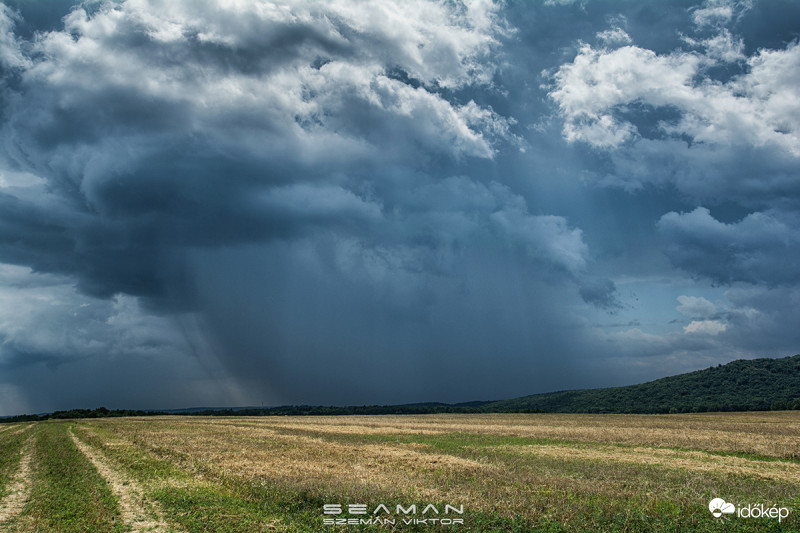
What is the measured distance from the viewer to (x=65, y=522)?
14234 millimetres

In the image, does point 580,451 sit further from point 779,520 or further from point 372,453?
point 779,520

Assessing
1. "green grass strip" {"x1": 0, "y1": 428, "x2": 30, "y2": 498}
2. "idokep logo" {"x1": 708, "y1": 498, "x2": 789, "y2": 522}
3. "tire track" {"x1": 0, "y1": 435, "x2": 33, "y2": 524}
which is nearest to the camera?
"idokep logo" {"x1": 708, "y1": 498, "x2": 789, "y2": 522}

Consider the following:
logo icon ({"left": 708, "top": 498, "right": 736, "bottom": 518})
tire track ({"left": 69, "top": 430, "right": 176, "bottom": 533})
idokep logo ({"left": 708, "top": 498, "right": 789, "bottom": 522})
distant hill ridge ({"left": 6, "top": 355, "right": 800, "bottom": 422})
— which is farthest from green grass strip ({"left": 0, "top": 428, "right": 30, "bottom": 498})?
distant hill ridge ({"left": 6, "top": 355, "right": 800, "bottom": 422})

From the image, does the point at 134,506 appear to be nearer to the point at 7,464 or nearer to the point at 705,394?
the point at 7,464

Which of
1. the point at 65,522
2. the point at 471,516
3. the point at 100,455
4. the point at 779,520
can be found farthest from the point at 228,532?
the point at 100,455

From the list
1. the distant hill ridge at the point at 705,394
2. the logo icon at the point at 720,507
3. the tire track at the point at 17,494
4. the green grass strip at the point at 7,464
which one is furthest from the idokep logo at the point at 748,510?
the distant hill ridge at the point at 705,394

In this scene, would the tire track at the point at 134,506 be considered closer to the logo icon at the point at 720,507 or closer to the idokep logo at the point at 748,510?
the logo icon at the point at 720,507

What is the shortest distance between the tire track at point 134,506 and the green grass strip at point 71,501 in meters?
0.28

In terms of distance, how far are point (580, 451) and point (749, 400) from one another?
384 ft

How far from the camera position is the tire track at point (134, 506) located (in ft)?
44.7

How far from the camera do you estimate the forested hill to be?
372ft

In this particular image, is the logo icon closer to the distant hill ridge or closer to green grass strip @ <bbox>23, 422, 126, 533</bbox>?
green grass strip @ <bbox>23, 422, 126, 533</bbox>

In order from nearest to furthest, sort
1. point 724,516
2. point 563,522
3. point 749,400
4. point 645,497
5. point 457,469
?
point 563,522, point 724,516, point 645,497, point 457,469, point 749,400

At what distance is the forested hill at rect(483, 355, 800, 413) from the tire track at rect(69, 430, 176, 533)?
11826cm
